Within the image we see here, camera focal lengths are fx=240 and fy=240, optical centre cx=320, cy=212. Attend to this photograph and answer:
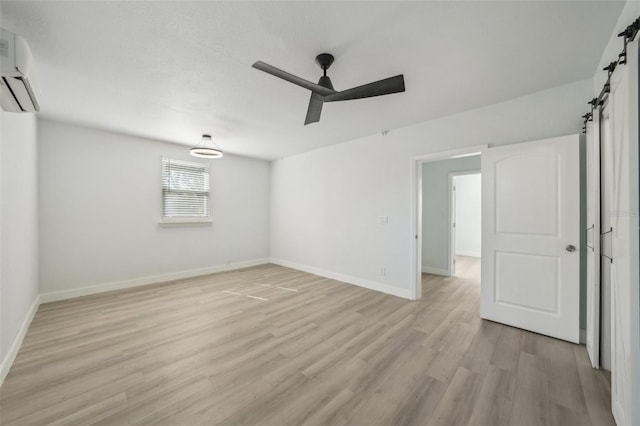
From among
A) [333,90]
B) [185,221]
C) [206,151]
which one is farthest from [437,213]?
[185,221]

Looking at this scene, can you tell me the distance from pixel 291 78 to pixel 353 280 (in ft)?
11.3

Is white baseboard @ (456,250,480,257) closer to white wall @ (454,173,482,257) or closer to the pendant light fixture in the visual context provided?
white wall @ (454,173,482,257)

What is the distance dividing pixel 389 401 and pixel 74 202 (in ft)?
16.0

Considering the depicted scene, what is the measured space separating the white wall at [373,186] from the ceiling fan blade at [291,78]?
2.11 metres

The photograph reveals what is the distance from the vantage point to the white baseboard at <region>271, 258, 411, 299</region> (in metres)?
3.65

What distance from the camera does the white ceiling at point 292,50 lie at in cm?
154

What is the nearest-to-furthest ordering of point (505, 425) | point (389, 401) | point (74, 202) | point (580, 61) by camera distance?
point (505, 425) → point (389, 401) → point (580, 61) → point (74, 202)

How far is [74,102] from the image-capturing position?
9.37ft

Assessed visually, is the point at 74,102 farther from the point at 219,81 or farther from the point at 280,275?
the point at 280,275

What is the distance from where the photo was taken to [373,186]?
4.02 m

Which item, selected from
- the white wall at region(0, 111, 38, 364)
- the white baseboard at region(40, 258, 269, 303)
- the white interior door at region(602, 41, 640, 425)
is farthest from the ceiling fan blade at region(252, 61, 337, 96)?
the white baseboard at region(40, 258, 269, 303)

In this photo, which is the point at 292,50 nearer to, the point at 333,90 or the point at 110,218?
the point at 333,90

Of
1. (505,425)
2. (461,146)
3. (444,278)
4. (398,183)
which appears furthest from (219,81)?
(444,278)

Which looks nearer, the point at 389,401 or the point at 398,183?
the point at 389,401
